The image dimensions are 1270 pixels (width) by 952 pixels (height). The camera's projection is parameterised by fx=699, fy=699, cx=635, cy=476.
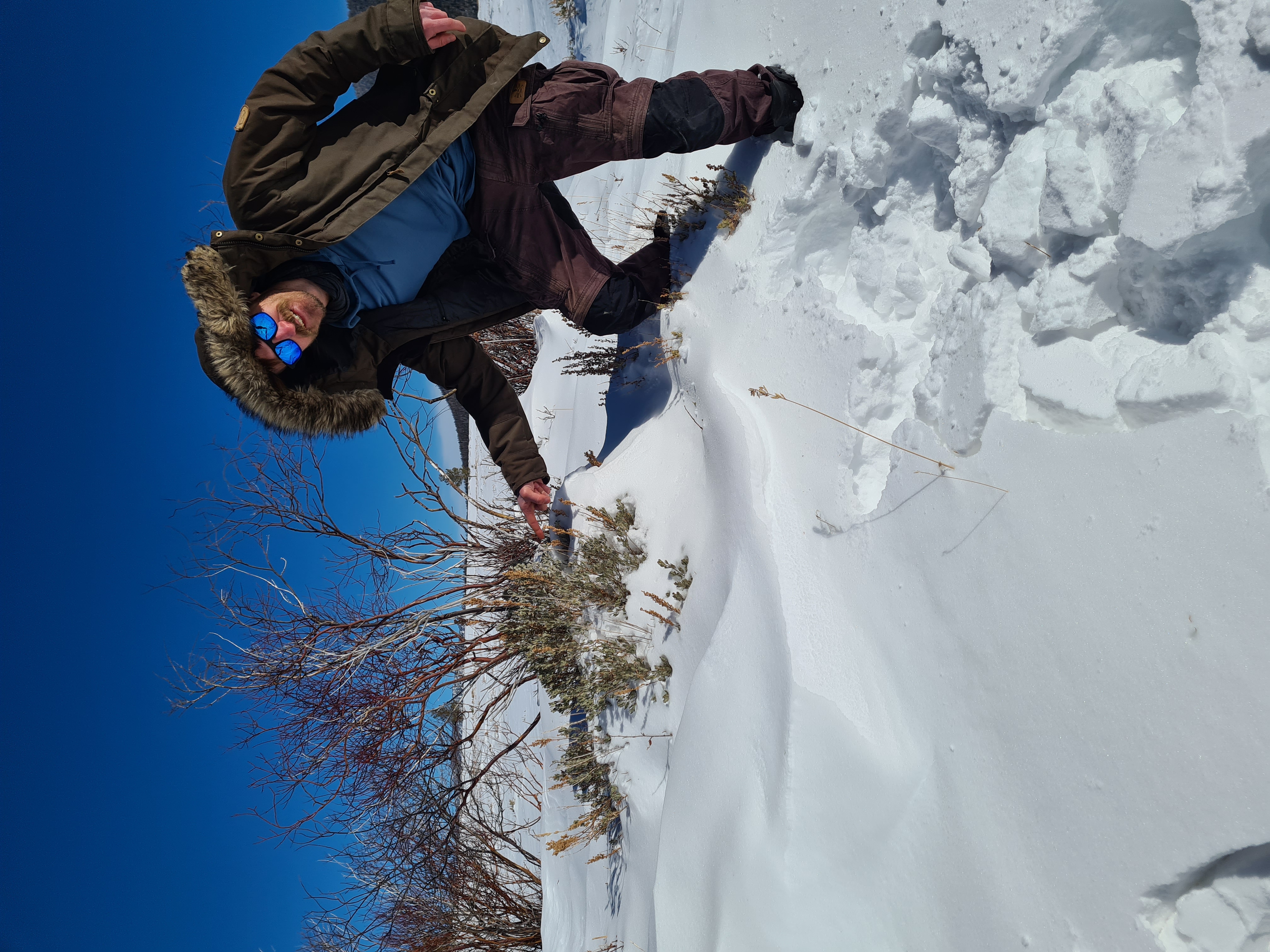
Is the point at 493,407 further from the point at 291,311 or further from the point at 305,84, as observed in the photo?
the point at 305,84

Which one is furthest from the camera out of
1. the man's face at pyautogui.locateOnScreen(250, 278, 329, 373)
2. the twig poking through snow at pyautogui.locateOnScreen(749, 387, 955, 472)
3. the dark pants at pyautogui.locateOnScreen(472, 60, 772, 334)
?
the dark pants at pyautogui.locateOnScreen(472, 60, 772, 334)

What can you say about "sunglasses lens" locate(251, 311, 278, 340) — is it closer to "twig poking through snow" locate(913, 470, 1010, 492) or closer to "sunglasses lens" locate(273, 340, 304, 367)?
"sunglasses lens" locate(273, 340, 304, 367)

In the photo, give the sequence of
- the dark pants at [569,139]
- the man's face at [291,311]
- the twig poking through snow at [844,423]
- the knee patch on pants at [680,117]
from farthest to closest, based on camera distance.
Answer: the knee patch on pants at [680,117] < the dark pants at [569,139] < the man's face at [291,311] < the twig poking through snow at [844,423]

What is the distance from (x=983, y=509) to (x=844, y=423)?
1.95 feet

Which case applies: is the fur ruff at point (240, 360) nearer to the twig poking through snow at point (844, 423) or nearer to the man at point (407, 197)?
the man at point (407, 197)

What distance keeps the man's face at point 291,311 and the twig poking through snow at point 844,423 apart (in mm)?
1490

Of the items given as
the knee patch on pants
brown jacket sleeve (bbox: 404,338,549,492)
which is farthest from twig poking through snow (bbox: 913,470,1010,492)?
brown jacket sleeve (bbox: 404,338,549,492)

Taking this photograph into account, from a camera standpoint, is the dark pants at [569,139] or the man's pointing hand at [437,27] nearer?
the man's pointing hand at [437,27]

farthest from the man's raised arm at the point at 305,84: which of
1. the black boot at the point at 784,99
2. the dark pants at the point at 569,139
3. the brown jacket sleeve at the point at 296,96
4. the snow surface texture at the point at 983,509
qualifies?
the snow surface texture at the point at 983,509

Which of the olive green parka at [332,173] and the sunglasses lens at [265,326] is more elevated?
the olive green parka at [332,173]

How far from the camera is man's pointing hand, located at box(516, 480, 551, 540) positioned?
10.7 ft

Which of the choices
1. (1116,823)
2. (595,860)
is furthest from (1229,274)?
(595,860)

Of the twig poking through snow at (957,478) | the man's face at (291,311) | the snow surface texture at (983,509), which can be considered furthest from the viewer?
the man's face at (291,311)

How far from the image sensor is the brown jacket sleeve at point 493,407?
10.2 ft
